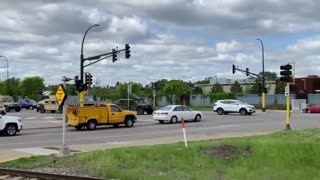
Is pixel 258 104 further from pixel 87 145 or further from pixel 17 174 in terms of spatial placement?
pixel 17 174

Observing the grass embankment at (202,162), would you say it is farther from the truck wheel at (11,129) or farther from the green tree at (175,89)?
the green tree at (175,89)

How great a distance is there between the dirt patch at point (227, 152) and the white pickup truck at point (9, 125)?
15.6 meters

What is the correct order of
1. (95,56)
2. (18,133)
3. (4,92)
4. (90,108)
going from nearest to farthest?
1. (18,133)
2. (90,108)
3. (95,56)
4. (4,92)

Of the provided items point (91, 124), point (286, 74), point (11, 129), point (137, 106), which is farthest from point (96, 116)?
point (137, 106)

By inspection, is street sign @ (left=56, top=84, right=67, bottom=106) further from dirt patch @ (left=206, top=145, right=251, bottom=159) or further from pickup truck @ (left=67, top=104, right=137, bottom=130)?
pickup truck @ (left=67, top=104, right=137, bottom=130)

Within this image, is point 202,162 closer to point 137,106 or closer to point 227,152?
point 227,152

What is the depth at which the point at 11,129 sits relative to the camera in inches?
1192

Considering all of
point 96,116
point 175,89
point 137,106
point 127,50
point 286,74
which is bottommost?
point 96,116

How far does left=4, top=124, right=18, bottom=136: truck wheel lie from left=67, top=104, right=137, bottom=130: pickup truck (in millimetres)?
4610

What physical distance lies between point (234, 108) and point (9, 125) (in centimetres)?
2990

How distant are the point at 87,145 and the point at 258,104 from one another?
217 ft

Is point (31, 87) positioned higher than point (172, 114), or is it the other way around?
point (31, 87)

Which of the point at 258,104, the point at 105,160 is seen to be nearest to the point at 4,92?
the point at 258,104

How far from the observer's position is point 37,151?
21.4 m
